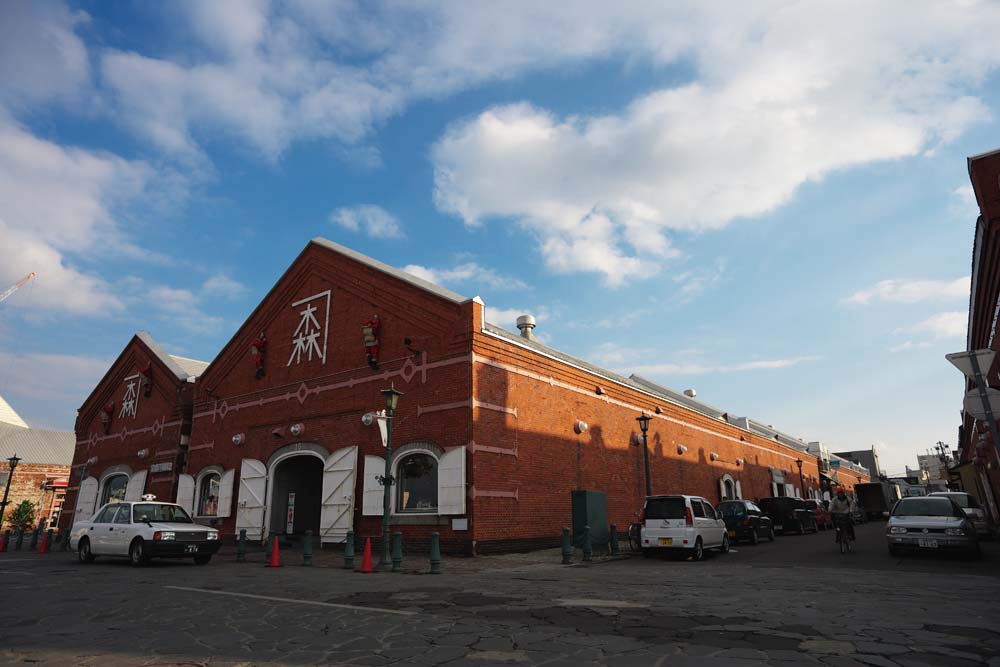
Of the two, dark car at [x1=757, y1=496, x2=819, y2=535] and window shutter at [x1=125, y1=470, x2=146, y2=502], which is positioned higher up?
window shutter at [x1=125, y1=470, x2=146, y2=502]

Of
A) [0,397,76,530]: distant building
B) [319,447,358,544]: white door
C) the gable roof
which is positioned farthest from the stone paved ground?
the gable roof

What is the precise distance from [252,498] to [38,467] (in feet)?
129

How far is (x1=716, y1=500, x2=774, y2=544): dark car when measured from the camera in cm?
2138

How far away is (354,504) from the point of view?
1889cm

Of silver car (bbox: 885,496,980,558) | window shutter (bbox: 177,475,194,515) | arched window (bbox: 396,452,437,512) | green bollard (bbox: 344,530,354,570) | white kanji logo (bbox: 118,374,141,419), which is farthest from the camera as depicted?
white kanji logo (bbox: 118,374,141,419)

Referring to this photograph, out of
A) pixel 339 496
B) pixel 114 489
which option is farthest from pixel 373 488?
pixel 114 489

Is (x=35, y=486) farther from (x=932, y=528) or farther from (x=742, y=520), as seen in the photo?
(x=932, y=528)

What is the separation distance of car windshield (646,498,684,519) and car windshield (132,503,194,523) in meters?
13.0

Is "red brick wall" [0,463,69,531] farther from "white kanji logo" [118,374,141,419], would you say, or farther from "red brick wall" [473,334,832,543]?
"red brick wall" [473,334,832,543]

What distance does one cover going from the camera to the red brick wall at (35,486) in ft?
151

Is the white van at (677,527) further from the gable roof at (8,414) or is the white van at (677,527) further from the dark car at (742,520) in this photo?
the gable roof at (8,414)

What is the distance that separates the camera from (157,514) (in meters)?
15.8

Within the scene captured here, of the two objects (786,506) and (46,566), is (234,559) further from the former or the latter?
(786,506)

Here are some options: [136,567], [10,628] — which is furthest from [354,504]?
[10,628]
